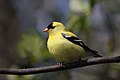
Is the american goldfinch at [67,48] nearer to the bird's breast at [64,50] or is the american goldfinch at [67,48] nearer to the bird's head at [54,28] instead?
the bird's breast at [64,50]

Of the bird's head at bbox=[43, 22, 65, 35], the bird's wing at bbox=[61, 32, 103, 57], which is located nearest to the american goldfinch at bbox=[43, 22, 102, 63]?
the bird's wing at bbox=[61, 32, 103, 57]

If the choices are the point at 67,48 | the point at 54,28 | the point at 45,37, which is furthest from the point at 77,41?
the point at 45,37

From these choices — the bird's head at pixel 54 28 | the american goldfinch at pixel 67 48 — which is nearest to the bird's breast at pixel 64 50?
the american goldfinch at pixel 67 48

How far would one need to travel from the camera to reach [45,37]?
5.11 meters

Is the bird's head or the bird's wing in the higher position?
the bird's head

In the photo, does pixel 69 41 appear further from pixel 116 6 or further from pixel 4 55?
pixel 4 55

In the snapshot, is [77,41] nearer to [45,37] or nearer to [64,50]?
[64,50]

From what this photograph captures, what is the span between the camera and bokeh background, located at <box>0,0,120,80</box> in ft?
15.3

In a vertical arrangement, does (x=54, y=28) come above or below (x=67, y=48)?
above

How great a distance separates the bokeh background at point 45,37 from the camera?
4652 millimetres

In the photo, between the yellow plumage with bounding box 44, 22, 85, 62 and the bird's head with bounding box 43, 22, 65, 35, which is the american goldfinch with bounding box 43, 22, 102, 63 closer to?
the yellow plumage with bounding box 44, 22, 85, 62

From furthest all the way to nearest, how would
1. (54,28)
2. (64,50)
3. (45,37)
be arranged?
(45,37) → (54,28) → (64,50)

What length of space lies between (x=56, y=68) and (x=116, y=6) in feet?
8.50

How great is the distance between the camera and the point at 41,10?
859 centimetres
